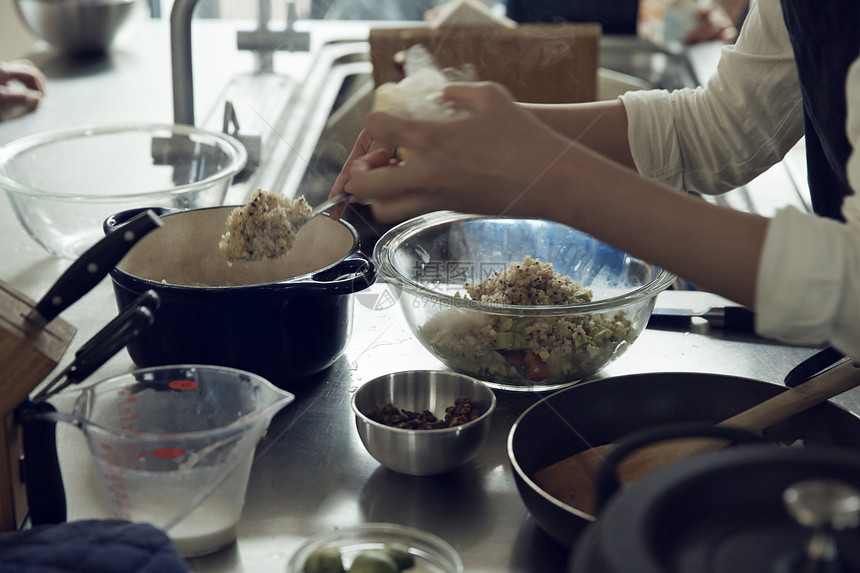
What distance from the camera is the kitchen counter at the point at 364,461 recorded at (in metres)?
0.70

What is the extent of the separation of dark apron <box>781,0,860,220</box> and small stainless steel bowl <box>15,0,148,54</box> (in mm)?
1782

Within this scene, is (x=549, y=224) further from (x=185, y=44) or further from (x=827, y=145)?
(x=185, y=44)

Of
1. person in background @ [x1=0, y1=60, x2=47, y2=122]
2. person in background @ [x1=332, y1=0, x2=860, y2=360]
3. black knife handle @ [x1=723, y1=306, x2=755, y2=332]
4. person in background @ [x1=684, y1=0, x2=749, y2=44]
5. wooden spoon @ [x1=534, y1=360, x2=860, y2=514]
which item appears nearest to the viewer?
person in background @ [x1=332, y1=0, x2=860, y2=360]

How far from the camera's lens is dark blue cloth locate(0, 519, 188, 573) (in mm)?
567

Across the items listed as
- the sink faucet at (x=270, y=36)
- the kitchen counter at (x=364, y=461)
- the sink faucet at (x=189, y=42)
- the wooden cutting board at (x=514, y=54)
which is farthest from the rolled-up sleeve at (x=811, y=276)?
the sink faucet at (x=270, y=36)

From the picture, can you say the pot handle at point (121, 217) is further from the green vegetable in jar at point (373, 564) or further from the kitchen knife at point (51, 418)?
the green vegetable in jar at point (373, 564)

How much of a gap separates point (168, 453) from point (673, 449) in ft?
1.33

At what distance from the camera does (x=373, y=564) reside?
0.59 m

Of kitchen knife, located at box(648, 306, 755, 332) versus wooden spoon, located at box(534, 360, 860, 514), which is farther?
kitchen knife, located at box(648, 306, 755, 332)

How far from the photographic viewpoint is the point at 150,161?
1.44m

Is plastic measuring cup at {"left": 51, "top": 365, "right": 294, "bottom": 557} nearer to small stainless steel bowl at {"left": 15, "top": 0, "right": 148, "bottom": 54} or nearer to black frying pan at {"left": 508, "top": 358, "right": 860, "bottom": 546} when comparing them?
black frying pan at {"left": 508, "top": 358, "right": 860, "bottom": 546}

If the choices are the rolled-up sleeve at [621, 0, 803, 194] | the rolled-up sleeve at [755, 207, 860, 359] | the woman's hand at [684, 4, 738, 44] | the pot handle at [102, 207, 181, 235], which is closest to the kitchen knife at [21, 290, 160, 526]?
the pot handle at [102, 207, 181, 235]

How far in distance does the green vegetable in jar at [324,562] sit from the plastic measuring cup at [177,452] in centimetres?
11

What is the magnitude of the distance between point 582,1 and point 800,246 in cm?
208
